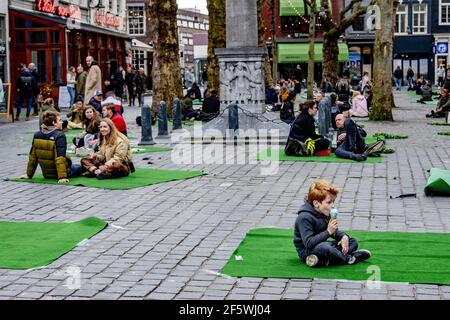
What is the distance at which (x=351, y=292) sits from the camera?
24.8ft

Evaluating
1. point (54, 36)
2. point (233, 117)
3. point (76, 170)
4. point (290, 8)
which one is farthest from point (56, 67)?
point (290, 8)

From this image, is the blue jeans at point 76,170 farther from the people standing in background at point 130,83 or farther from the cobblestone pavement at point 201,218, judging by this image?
the people standing in background at point 130,83

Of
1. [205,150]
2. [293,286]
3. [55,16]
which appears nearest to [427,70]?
[55,16]

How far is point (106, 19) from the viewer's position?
56.5 m

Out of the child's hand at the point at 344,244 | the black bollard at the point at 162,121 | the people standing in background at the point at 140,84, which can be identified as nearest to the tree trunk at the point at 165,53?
the black bollard at the point at 162,121

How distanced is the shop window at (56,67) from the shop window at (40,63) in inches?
16.3

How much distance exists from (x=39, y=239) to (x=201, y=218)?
7.47 ft

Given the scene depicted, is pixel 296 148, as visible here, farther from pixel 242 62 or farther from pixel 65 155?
pixel 65 155

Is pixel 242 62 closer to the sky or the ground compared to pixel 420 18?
closer to the ground

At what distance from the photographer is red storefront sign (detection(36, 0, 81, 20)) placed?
4238 centimetres

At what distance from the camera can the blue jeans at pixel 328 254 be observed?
8.44m

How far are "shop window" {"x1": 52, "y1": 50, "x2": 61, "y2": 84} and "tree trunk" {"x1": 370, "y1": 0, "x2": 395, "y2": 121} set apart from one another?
1734 cm

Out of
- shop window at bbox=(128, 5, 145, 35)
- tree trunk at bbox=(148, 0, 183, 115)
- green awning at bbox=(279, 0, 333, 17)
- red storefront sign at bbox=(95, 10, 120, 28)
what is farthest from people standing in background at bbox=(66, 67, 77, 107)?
shop window at bbox=(128, 5, 145, 35)

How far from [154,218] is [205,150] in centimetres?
931
